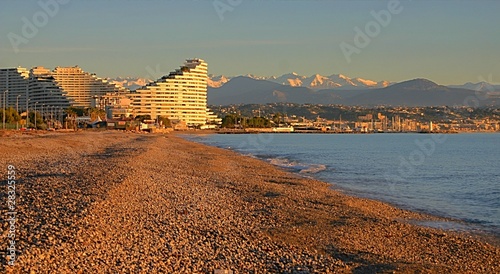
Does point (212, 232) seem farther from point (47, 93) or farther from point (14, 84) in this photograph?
point (14, 84)

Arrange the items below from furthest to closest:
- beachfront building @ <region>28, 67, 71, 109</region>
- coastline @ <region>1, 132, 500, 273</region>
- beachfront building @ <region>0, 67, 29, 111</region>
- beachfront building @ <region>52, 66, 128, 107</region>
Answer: beachfront building @ <region>52, 66, 128, 107</region> < beachfront building @ <region>0, 67, 29, 111</region> < beachfront building @ <region>28, 67, 71, 109</region> < coastline @ <region>1, 132, 500, 273</region>

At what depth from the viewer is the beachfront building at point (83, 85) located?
6353 inches

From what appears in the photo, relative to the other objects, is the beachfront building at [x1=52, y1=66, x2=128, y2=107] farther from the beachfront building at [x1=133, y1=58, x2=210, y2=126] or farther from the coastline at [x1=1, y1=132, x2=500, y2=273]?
the coastline at [x1=1, y1=132, x2=500, y2=273]

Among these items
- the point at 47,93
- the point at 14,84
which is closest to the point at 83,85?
the point at 47,93

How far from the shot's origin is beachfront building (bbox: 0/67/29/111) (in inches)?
6097

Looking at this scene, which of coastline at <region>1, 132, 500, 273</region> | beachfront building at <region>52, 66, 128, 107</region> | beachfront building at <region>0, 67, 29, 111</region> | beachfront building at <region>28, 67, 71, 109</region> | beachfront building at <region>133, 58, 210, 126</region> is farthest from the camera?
beachfront building at <region>52, 66, 128, 107</region>

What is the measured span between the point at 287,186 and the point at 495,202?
24.7 feet

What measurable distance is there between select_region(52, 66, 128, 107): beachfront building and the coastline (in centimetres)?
14859

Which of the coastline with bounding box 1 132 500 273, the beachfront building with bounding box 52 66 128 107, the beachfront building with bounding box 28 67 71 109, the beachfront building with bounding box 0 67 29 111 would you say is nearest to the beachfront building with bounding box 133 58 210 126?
the beachfront building with bounding box 52 66 128 107

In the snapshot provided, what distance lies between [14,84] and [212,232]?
164m

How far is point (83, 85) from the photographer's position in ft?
538

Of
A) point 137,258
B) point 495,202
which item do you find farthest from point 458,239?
point 495,202

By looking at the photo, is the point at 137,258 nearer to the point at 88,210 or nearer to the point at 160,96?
the point at 88,210

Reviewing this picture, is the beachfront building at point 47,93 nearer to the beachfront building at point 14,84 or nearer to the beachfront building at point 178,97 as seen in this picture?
the beachfront building at point 14,84
